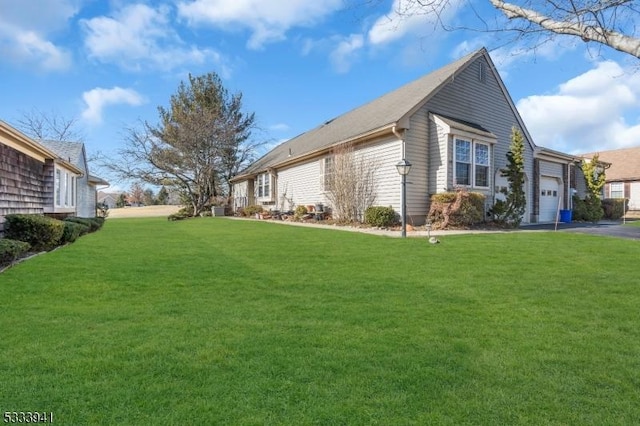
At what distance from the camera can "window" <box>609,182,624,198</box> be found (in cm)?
2681

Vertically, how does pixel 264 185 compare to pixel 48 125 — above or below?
below

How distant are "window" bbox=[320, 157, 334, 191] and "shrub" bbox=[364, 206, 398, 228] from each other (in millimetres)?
3343

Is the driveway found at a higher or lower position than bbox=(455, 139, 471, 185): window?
lower

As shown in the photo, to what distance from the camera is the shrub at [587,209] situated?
18.9 m

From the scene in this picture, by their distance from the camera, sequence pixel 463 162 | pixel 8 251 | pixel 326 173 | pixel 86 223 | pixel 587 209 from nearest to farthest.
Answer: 1. pixel 8 251
2. pixel 463 162
3. pixel 86 223
4. pixel 326 173
5. pixel 587 209

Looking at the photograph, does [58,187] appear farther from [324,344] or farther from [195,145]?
[324,344]

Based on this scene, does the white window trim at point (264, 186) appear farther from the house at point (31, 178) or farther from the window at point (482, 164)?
the window at point (482, 164)

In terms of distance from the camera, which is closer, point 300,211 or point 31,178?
point 31,178

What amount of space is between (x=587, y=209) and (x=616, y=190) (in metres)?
11.3

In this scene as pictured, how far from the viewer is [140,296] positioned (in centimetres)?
450

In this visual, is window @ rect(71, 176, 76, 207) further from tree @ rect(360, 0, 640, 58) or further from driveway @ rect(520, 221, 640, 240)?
driveway @ rect(520, 221, 640, 240)

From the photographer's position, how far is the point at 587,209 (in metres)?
19.0

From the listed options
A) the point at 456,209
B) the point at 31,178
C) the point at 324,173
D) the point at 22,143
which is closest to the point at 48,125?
the point at 31,178

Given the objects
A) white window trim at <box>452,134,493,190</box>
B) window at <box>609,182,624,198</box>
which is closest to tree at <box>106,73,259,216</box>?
white window trim at <box>452,134,493,190</box>
